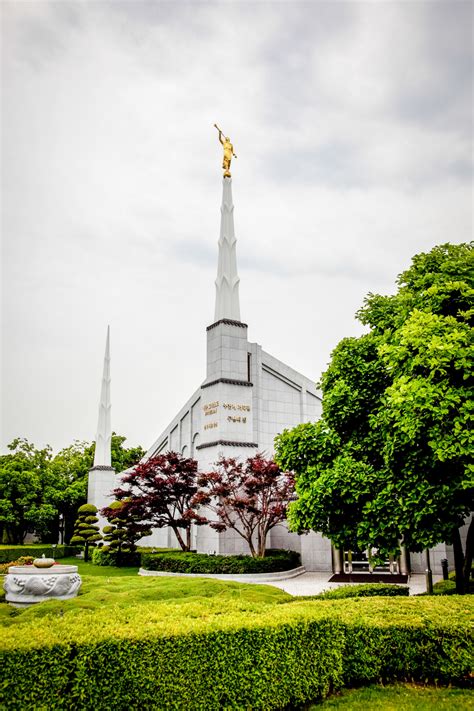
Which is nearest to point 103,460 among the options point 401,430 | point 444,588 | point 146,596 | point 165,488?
point 165,488

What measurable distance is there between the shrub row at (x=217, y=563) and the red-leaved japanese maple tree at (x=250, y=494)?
81 centimetres

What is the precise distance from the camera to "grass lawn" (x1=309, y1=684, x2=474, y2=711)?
654 cm

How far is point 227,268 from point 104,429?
58.6ft

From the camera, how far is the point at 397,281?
13.6 meters

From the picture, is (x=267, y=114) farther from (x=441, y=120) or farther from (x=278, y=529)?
(x=278, y=529)

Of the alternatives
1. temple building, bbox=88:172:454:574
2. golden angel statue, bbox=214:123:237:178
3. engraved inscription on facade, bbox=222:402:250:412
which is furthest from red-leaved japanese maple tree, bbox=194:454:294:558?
golden angel statue, bbox=214:123:237:178

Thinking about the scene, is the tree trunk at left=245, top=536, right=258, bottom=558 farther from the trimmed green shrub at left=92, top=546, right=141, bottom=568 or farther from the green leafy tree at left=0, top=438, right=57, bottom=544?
the green leafy tree at left=0, top=438, right=57, bottom=544

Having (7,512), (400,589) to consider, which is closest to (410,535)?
(400,589)

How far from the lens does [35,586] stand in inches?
415

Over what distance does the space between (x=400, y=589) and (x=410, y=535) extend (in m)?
1.42

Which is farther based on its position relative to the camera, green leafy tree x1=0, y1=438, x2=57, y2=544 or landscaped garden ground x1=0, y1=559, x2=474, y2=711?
green leafy tree x1=0, y1=438, x2=57, y2=544

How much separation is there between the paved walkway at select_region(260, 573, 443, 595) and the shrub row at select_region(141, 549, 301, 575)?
69 cm

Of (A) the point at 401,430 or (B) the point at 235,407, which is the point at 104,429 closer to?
(B) the point at 235,407

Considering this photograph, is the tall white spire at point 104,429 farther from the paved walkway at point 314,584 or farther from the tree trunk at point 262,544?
the paved walkway at point 314,584
